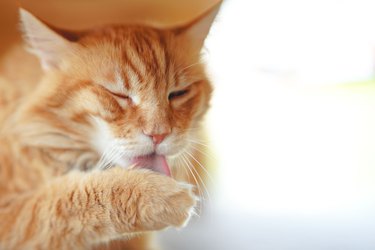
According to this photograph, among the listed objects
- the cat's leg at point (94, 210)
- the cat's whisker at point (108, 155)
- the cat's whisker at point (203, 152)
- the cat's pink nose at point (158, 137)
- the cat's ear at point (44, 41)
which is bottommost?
the cat's leg at point (94, 210)

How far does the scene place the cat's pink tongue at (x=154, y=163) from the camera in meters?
1.07

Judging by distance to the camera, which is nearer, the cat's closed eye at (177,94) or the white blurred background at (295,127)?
the cat's closed eye at (177,94)

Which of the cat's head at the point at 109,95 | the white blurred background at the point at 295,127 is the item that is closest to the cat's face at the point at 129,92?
the cat's head at the point at 109,95

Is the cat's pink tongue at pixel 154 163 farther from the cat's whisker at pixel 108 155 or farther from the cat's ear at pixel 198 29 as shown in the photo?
the cat's ear at pixel 198 29

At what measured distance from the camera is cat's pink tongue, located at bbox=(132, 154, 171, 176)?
3.50ft

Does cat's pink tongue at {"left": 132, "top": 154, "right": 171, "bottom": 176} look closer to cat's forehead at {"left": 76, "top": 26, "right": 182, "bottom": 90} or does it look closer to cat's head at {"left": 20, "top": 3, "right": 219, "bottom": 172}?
cat's head at {"left": 20, "top": 3, "right": 219, "bottom": 172}

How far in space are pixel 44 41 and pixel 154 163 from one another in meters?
0.36

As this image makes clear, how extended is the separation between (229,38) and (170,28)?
0.16m

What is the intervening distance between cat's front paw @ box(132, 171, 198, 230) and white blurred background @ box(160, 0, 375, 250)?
0.67 feet

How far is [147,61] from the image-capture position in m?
1.09

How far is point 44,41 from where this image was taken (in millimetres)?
1062

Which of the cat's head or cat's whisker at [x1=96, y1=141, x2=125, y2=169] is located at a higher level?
the cat's head

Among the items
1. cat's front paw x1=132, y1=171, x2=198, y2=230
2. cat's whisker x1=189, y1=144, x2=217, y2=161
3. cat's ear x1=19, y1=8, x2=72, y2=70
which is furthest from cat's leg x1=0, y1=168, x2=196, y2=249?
cat's ear x1=19, y1=8, x2=72, y2=70

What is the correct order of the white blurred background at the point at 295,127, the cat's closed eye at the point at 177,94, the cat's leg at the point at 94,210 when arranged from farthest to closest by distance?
the white blurred background at the point at 295,127 → the cat's closed eye at the point at 177,94 → the cat's leg at the point at 94,210
